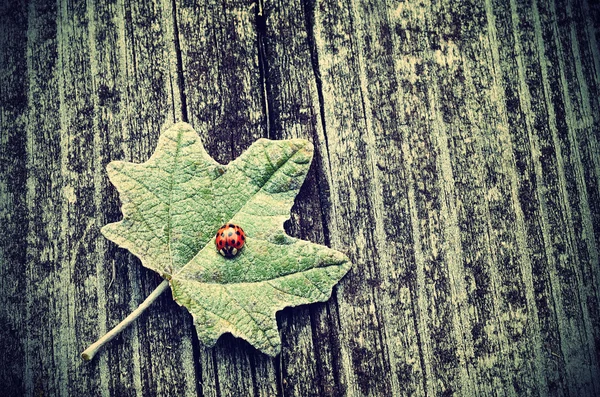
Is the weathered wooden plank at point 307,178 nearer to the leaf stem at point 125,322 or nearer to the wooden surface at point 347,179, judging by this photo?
the wooden surface at point 347,179

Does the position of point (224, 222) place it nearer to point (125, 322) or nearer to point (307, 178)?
point (307, 178)

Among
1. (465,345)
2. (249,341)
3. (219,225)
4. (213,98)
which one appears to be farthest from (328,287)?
(213,98)

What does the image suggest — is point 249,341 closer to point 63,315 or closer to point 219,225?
point 219,225

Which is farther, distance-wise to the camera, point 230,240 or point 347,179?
point 347,179

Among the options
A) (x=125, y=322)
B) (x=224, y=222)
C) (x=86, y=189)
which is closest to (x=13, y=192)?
(x=86, y=189)

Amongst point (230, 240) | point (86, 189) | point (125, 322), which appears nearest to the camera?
point (230, 240)

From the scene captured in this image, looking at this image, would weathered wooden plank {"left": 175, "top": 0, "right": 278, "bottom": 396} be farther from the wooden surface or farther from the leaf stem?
the leaf stem

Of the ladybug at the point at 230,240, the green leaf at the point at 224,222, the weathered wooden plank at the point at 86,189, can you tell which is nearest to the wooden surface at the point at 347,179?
the weathered wooden plank at the point at 86,189
